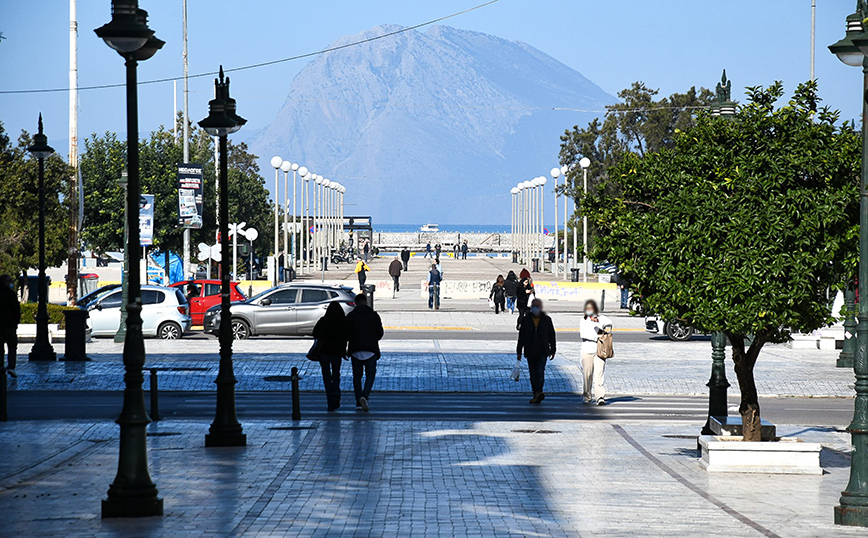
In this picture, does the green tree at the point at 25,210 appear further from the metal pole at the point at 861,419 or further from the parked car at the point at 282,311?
the metal pole at the point at 861,419

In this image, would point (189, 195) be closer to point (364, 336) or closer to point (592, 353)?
point (592, 353)

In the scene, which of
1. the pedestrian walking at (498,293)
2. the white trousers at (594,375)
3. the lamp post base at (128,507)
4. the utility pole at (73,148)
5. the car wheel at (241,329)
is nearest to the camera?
the lamp post base at (128,507)

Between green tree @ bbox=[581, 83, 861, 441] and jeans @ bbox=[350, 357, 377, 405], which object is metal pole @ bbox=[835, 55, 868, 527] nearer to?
green tree @ bbox=[581, 83, 861, 441]

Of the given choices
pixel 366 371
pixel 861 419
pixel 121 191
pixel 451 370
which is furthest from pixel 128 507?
pixel 121 191

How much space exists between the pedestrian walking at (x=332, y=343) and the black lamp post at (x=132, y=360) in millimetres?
7945

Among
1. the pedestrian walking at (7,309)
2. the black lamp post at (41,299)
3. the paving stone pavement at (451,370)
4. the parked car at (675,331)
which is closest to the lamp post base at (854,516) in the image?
the paving stone pavement at (451,370)

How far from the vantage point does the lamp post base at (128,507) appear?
10102mm

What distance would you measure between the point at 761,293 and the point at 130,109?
667 cm

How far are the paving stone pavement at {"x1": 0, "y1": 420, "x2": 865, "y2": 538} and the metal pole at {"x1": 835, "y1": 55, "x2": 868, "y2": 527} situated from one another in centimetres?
20

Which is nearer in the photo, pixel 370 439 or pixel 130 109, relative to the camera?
pixel 130 109

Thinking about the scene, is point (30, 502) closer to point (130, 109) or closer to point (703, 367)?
point (130, 109)

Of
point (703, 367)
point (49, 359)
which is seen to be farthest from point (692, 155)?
point (49, 359)

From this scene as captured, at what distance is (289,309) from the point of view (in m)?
32.0

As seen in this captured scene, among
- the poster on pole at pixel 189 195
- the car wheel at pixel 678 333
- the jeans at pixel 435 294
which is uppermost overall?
the poster on pole at pixel 189 195
